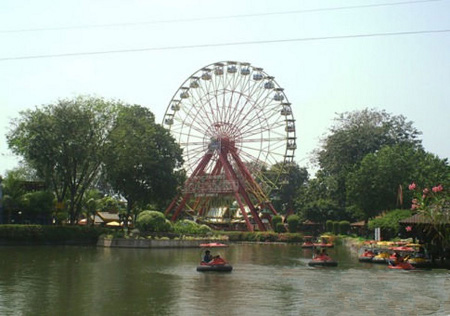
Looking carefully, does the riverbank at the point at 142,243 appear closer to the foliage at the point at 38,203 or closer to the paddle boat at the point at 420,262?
the foliage at the point at 38,203

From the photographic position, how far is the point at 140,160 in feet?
183

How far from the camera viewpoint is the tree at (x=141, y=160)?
5386 centimetres

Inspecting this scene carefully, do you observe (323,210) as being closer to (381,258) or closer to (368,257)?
(368,257)

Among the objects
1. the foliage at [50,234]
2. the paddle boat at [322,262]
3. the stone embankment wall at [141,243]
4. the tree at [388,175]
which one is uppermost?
the tree at [388,175]

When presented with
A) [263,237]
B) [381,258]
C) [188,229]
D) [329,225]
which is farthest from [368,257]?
[329,225]

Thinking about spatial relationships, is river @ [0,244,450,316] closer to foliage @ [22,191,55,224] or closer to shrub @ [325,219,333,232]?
foliage @ [22,191,55,224]

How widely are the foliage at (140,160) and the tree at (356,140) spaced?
22216mm

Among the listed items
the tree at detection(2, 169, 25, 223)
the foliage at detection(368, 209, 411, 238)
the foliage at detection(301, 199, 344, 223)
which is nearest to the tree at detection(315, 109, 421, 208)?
the foliage at detection(301, 199, 344, 223)

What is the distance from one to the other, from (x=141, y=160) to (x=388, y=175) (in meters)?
23.8

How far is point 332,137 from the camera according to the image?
75438 mm

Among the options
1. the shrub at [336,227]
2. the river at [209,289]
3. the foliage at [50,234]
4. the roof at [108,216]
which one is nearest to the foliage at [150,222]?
the foliage at [50,234]

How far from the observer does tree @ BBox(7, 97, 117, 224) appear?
5041 centimetres

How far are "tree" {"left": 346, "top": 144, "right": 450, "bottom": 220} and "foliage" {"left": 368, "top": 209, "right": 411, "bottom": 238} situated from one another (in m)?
5.19

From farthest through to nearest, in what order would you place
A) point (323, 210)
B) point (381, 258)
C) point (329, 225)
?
1. point (323, 210)
2. point (329, 225)
3. point (381, 258)
